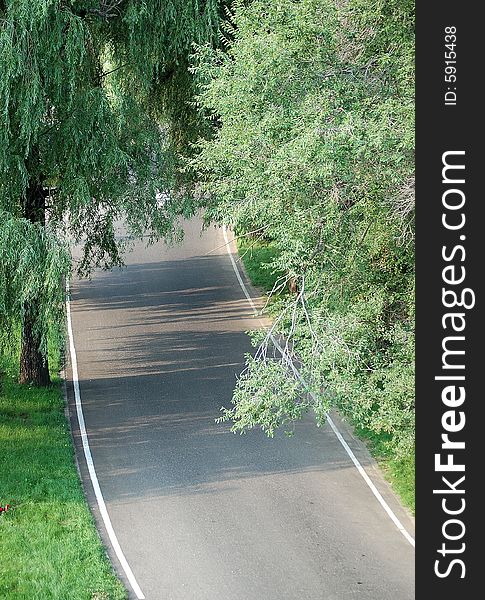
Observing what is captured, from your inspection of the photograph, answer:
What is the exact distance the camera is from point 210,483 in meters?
15.2

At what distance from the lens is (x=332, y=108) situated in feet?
38.3

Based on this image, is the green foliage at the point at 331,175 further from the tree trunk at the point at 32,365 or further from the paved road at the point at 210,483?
the tree trunk at the point at 32,365

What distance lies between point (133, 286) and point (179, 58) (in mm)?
10634

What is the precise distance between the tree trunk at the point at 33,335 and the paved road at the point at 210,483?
995mm

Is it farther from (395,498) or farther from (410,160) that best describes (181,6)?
(395,498)

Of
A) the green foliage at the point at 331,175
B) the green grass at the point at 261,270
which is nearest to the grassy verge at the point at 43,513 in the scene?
the green foliage at the point at 331,175

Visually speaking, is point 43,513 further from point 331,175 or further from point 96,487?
point 331,175

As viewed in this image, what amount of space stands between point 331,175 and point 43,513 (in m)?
6.77

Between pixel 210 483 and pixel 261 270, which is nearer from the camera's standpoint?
pixel 210 483

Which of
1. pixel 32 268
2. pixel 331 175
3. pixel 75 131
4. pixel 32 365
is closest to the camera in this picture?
pixel 331 175

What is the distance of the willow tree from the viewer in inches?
581

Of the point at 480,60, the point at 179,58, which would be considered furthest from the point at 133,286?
the point at 480,60

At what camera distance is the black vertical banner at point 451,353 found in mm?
9547

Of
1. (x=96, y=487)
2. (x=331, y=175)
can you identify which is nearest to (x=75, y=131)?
(x=331, y=175)
